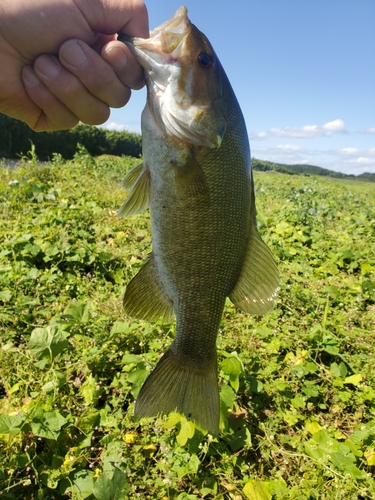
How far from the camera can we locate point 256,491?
2078 mm

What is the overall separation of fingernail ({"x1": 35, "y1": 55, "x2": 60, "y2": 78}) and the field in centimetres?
171

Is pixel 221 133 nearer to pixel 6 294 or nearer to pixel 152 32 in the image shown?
pixel 152 32

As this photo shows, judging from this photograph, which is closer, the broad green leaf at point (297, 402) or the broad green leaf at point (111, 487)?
the broad green leaf at point (111, 487)

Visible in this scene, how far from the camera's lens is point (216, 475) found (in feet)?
7.52

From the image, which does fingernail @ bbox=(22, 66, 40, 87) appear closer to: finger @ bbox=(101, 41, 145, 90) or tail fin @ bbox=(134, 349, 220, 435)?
finger @ bbox=(101, 41, 145, 90)

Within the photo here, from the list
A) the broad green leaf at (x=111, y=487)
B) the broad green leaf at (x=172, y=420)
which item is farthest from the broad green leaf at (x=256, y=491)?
the broad green leaf at (x=111, y=487)

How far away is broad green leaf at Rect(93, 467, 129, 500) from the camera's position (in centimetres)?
179

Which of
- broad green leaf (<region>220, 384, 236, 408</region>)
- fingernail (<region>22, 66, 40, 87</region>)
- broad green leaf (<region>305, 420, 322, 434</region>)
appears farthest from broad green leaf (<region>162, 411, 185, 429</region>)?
fingernail (<region>22, 66, 40, 87</region>)

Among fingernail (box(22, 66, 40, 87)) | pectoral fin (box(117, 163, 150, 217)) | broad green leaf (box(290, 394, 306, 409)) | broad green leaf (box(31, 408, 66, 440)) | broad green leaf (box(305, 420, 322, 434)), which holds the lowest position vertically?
broad green leaf (box(305, 420, 322, 434))

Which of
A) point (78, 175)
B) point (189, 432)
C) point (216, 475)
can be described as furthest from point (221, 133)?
point (78, 175)

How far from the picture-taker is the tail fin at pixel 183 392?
1812 millimetres

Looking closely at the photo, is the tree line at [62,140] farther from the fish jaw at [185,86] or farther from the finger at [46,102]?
the fish jaw at [185,86]

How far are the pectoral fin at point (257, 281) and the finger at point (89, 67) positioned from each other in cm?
104

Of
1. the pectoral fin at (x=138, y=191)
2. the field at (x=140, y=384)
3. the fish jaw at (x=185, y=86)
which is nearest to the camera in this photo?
the fish jaw at (x=185, y=86)
